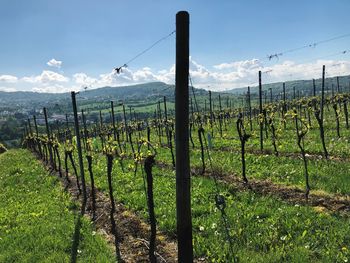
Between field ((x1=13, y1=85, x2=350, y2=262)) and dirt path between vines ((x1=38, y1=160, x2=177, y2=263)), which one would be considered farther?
dirt path between vines ((x1=38, y1=160, x2=177, y2=263))

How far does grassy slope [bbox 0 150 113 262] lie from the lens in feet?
29.8

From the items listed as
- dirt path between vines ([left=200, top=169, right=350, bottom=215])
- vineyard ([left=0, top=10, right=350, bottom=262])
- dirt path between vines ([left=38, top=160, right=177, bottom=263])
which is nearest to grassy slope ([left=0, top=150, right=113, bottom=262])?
vineyard ([left=0, top=10, right=350, bottom=262])

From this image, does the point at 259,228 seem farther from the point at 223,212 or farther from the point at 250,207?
the point at 250,207

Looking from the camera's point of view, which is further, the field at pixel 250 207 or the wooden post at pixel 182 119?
the field at pixel 250 207

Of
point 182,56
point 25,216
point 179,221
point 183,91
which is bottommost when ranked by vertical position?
point 25,216

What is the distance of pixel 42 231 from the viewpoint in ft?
35.7

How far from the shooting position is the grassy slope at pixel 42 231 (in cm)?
909

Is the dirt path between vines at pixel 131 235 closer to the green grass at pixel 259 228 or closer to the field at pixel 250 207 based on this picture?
the field at pixel 250 207

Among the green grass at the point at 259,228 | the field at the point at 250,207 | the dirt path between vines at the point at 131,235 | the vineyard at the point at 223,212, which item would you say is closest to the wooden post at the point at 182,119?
the vineyard at the point at 223,212

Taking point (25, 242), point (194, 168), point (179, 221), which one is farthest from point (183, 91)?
point (194, 168)

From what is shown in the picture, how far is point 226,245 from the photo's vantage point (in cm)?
825

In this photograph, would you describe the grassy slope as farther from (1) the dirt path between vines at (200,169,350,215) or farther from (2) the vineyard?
(1) the dirt path between vines at (200,169,350,215)

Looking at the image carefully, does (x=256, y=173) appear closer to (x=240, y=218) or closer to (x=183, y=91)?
(x=240, y=218)

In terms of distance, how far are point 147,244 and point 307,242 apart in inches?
161
